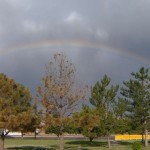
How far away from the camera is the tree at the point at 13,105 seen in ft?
119

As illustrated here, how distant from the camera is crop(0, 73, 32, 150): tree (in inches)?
1426

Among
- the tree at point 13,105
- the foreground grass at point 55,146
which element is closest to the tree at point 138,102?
the foreground grass at point 55,146

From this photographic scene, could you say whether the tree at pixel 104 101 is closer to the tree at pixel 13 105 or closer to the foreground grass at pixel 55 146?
the foreground grass at pixel 55 146

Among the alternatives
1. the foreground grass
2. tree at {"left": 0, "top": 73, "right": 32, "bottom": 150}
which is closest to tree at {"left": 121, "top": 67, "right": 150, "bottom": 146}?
the foreground grass

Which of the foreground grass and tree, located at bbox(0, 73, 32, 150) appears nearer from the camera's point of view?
tree, located at bbox(0, 73, 32, 150)

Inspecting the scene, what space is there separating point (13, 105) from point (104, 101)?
79.7 ft

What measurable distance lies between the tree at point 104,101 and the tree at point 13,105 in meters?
21.3

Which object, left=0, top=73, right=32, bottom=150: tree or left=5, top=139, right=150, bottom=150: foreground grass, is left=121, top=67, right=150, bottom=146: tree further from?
left=0, top=73, right=32, bottom=150: tree

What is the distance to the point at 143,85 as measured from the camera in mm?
69062

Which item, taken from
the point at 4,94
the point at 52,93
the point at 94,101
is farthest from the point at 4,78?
the point at 94,101

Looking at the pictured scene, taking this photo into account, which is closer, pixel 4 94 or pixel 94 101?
pixel 4 94

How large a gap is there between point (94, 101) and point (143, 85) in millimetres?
12818

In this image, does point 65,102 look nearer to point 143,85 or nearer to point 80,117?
point 80,117

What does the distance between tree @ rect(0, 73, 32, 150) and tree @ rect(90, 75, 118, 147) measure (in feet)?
69.9
